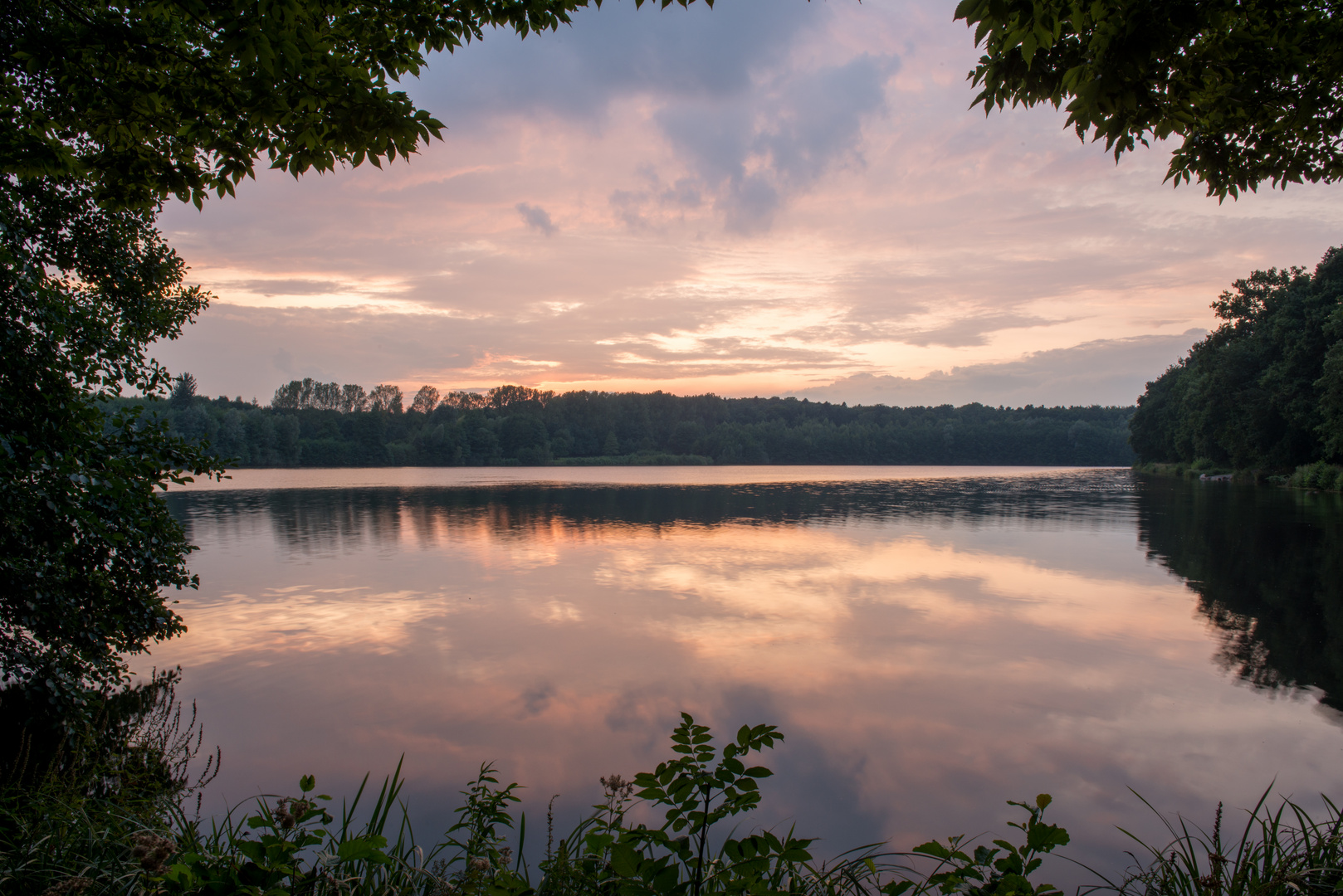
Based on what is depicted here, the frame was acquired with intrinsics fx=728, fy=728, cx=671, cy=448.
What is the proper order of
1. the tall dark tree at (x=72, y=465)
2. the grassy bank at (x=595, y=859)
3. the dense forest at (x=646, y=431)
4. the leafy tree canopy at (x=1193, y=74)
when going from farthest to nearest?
the dense forest at (x=646, y=431) → the tall dark tree at (x=72, y=465) → the leafy tree canopy at (x=1193, y=74) → the grassy bank at (x=595, y=859)

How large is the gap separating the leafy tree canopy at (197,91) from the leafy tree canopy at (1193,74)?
7.70 feet

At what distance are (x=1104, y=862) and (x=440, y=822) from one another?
4584 mm

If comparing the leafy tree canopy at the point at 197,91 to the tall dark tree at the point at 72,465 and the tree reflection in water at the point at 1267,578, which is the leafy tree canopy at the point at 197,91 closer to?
the tall dark tree at the point at 72,465

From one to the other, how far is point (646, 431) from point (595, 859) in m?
119

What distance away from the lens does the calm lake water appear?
19.3 feet

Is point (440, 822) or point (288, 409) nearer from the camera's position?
point (440, 822)

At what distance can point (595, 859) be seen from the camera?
293 cm

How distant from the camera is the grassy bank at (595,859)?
224 centimetres

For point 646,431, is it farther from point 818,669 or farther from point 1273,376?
point 818,669

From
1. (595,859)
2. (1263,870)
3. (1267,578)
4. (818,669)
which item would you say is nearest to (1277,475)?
(1267,578)

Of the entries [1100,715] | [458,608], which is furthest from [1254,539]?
[458,608]

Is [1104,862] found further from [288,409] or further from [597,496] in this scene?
[288,409]

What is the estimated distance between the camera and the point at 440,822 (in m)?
5.40

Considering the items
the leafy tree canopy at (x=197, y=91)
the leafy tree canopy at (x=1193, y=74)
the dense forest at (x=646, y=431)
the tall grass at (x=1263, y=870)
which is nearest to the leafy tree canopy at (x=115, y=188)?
the leafy tree canopy at (x=197, y=91)
